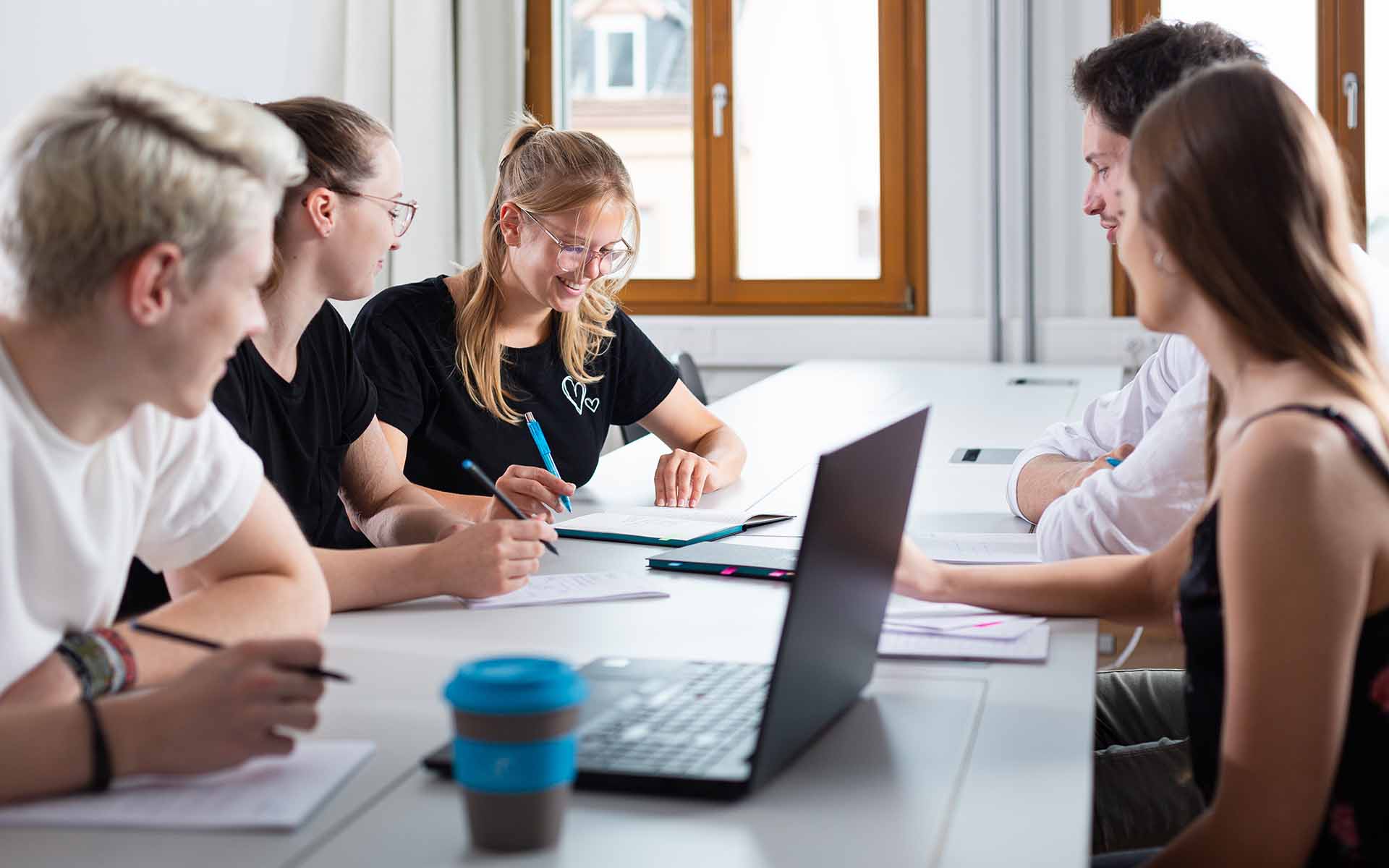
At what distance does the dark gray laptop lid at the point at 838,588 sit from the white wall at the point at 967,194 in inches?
130

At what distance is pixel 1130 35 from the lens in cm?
196

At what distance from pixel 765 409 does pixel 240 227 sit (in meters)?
2.18

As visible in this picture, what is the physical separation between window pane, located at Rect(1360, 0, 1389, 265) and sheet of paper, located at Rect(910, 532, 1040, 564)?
2.81m

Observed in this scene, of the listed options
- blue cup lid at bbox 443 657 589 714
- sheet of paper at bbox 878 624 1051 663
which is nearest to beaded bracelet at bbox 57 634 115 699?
blue cup lid at bbox 443 657 589 714

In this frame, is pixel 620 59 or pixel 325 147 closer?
pixel 325 147

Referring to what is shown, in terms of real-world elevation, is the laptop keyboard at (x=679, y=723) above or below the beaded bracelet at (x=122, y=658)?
below

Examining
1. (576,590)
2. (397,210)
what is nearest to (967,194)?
(397,210)

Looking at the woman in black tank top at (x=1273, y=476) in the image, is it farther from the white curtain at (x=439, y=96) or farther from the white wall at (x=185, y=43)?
the white curtain at (x=439, y=96)

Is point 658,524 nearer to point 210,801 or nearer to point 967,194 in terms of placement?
point 210,801

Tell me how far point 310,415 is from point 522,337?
0.61m

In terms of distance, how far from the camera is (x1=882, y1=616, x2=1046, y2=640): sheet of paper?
51.5 inches

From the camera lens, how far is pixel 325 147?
1807mm

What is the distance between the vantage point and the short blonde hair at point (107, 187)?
0.98 m

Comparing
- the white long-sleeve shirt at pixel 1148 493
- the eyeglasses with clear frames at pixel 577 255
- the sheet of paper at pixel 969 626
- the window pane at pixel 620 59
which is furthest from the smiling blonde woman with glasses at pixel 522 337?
the window pane at pixel 620 59
